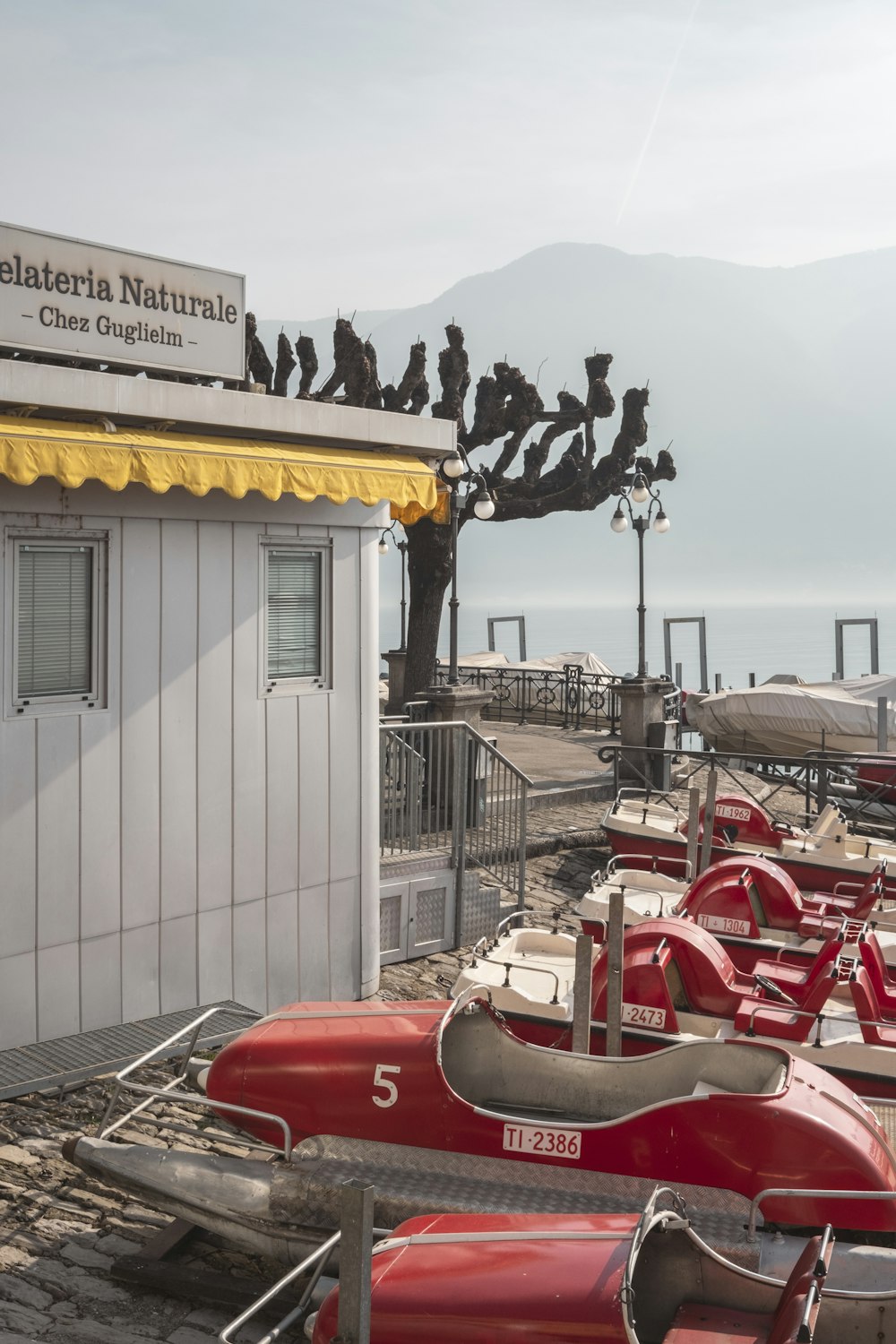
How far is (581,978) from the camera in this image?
22.8 feet

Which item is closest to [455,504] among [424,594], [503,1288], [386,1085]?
[424,594]

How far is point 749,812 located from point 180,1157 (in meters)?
9.13

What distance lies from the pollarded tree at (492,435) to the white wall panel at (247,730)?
11.5 meters

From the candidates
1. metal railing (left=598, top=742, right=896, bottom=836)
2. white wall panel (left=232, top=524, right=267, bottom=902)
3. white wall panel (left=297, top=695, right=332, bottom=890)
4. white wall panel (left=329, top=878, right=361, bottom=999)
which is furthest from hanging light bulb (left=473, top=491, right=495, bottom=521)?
white wall panel (left=232, top=524, right=267, bottom=902)

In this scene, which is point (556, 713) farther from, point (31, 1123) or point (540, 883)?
point (31, 1123)

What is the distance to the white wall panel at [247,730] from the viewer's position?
8320 mm

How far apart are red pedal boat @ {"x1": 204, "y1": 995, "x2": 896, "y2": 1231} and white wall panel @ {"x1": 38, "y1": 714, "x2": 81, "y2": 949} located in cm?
155

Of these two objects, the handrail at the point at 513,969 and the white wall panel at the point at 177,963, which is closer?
the white wall panel at the point at 177,963

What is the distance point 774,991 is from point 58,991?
4647 millimetres

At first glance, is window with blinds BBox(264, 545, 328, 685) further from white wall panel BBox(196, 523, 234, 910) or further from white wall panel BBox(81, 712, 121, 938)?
white wall panel BBox(81, 712, 121, 938)

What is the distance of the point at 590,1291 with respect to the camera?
431 cm

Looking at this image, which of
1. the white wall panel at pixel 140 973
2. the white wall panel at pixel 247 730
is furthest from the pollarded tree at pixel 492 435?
the white wall panel at pixel 140 973

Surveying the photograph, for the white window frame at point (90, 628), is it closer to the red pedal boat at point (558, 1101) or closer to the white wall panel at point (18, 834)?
the white wall panel at point (18, 834)

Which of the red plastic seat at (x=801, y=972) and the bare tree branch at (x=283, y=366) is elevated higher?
the bare tree branch at (x=283, y=366)
